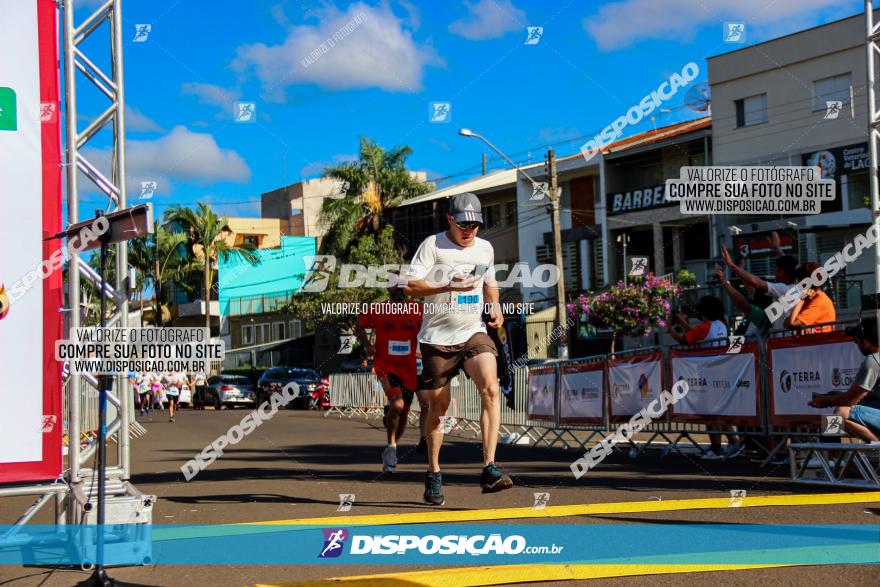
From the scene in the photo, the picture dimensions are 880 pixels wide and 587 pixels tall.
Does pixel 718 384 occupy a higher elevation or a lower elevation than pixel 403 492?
higher

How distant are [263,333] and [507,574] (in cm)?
6011

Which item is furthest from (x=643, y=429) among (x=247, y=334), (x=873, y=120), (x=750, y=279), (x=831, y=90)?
(x=247, y=334)

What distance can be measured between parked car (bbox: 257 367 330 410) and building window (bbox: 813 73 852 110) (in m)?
20.6

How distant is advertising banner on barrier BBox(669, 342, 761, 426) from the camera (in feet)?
37.0

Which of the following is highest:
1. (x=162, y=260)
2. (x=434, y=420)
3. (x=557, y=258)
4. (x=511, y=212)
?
(x=511, y=212)

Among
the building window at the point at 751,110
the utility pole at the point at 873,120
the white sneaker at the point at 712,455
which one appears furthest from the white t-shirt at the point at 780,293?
the building window at the point at 751,110

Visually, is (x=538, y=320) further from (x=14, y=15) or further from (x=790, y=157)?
(x=14, y=15)

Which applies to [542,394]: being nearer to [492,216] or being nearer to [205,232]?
[492,216]

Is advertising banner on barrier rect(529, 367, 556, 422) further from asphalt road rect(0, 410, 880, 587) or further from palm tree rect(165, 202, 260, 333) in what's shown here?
palm tree rect(165, 202, 260, 333)

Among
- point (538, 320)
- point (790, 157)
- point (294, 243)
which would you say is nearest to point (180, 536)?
point (790, 157)

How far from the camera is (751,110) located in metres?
37.2

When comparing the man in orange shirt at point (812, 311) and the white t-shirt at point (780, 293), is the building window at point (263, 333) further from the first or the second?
the man in orange shirt at point (812, 311)

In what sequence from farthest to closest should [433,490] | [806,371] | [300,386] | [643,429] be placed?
[300,386] < [643,429] < [806,371] < [433,490]

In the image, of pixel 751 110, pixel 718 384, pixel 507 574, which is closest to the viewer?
pixel 507 574
